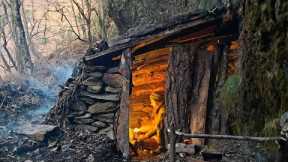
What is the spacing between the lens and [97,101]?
10180 millimetres

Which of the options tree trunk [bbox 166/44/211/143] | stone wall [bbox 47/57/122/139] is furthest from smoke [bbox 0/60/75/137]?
tree trunk [bbox 166/44/211/143]

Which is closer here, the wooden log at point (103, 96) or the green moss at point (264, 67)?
the green moss at point (264, 67)

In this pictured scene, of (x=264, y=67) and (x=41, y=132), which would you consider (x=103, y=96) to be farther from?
(x=264, y=67)

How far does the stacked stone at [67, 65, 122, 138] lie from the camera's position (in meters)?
9.97

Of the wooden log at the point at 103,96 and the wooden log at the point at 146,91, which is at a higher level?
the wooden log at the point at 146,91

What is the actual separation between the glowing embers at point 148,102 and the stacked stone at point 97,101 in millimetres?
844

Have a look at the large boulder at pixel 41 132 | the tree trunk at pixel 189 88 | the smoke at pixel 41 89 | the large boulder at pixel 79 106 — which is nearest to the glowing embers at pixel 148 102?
the tree trunk at pixel 189 88

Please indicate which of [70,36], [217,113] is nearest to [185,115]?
[217,113]

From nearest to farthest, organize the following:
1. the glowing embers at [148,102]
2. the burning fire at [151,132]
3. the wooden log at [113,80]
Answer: the wooden log at [113,80] < the glowing embers at [148,102] < the burning fire at [151,132]

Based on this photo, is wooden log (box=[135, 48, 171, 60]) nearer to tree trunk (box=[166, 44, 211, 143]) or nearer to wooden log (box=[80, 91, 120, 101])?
tree trunk (box=[166, 44, 211, 143])

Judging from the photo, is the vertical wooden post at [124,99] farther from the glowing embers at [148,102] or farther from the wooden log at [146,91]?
the wooden log at [146,91]

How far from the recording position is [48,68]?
17938mm

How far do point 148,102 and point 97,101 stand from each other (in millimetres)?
1777

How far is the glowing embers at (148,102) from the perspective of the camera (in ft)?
34.1
